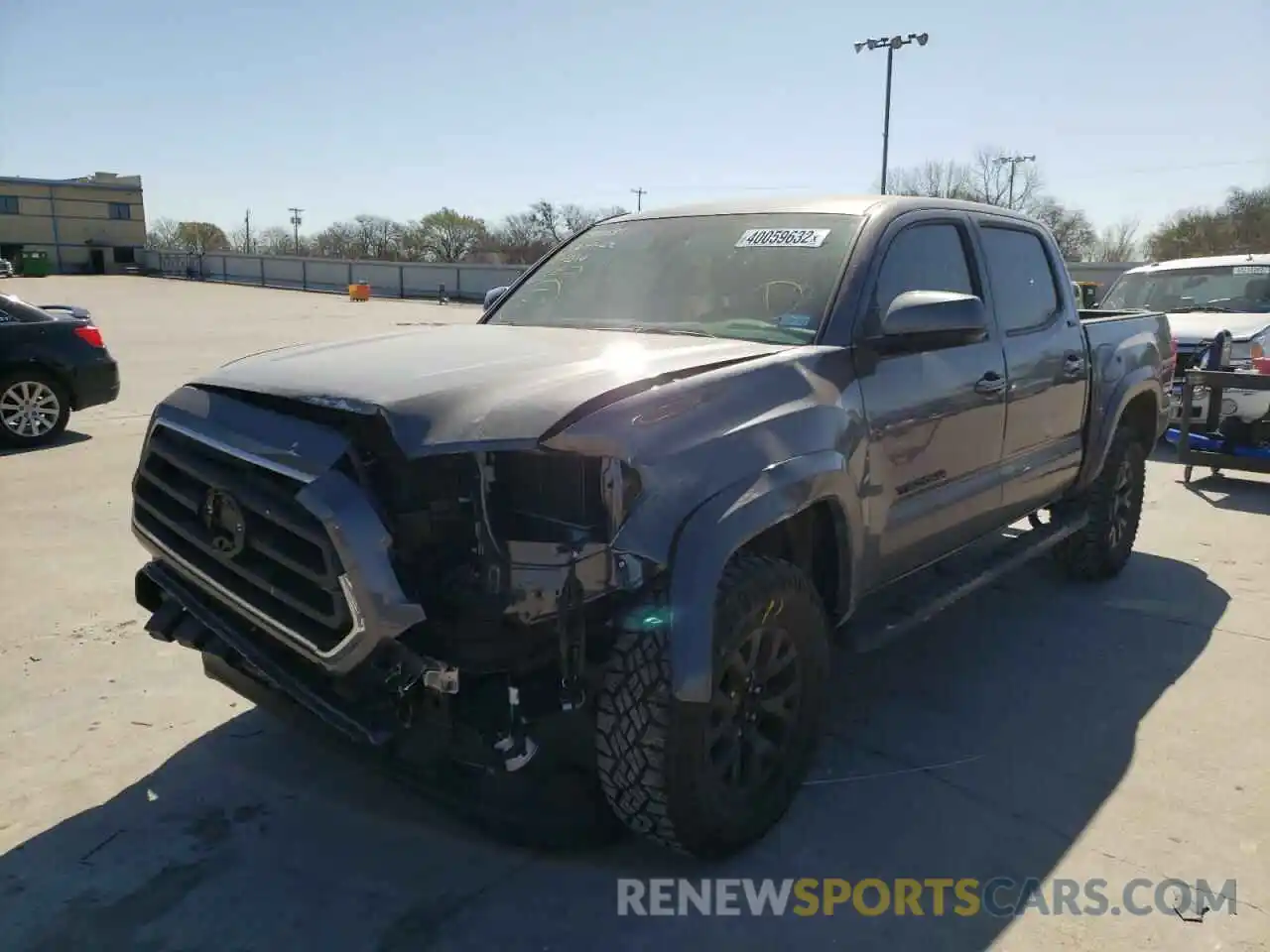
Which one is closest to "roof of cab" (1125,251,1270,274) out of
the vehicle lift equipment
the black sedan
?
the vehicle lift equipment

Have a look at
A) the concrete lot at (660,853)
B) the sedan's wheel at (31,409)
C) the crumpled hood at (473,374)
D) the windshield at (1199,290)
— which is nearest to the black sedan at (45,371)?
the sedan's wheel at (31,409)

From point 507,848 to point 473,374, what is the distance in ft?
4.63

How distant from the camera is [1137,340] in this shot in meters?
5.48

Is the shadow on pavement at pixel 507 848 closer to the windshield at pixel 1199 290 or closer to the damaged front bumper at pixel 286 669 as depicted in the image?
the damaged front bumper at pixel 286 669

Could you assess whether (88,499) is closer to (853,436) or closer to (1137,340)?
(853,436)

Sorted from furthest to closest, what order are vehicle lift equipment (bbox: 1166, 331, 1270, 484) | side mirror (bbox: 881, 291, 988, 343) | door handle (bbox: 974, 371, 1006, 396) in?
vehicle lift equipment (bbox: 1166, 331, 1270, 484) → door handle (bbox: 974, 371, 1006, 396) → side mirror (bbox: 881, 291, 988, 343)

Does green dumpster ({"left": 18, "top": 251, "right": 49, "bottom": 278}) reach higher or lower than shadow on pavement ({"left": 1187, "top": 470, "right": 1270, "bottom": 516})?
higher

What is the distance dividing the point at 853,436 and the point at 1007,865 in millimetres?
1365

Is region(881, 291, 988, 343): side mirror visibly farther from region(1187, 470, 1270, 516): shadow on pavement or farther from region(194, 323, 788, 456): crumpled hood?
region(1187, 470, 1270, 516): shadow on pavement

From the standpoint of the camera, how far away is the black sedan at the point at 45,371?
8.77 meters

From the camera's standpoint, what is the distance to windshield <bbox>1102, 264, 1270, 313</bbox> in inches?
405

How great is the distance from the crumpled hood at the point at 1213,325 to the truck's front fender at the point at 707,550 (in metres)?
8.23

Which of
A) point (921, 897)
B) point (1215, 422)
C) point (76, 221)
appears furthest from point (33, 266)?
point (921, 897)

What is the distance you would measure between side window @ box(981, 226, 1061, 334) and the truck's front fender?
2.06 m
